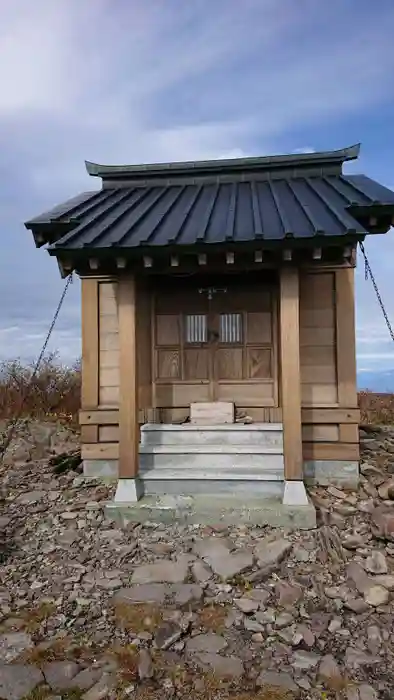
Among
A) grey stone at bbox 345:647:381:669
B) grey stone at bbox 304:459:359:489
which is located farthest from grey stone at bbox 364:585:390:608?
grey stone at bbox 304:459:359:489

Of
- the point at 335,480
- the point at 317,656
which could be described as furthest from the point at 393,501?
the point at 317,656

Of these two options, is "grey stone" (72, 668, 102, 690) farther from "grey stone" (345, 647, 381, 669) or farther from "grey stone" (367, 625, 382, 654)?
"grey stone" (367, 625, 382, 654)

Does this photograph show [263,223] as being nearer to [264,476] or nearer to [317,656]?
[264,476]

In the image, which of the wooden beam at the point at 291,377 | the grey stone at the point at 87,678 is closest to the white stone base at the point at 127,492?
the wooden beam at the point at 291,377

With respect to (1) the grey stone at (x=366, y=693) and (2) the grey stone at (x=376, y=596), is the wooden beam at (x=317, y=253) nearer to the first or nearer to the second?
(2) the grey stone at (x=376, y=596)

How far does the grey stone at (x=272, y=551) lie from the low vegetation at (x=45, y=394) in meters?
5.40

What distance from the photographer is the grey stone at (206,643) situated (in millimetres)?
3707

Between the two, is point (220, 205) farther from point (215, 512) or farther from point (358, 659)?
point (358, 659)

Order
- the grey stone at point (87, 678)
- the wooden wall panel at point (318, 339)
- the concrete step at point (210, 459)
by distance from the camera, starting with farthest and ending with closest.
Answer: the wooden wall panel at point (318, 339) → the concrete step at point (210, 459) → the grey stone at point (87, 678)

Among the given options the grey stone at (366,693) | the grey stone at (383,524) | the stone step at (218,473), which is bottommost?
the grey stone at (366,693)

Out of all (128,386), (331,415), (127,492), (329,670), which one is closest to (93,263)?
(128,386)

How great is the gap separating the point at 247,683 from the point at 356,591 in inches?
55.3

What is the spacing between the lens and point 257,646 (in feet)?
12.3

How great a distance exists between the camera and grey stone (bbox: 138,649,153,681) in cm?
346
